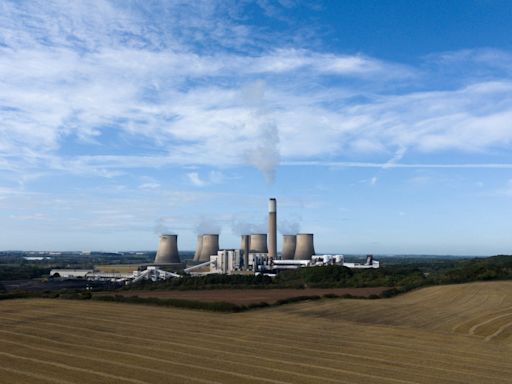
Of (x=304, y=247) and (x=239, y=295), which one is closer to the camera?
(x=239, y=295)

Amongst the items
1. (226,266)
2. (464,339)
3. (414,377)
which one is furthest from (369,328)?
(226,266)

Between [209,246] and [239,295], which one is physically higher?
[209,246]

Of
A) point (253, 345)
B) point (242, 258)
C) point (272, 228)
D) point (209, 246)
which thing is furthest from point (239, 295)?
point (209, 246)

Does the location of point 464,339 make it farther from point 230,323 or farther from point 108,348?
point 108,348

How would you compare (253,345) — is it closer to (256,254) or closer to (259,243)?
(256,254)

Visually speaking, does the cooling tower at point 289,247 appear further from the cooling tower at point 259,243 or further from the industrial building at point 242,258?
the cooling tower at point 259,243

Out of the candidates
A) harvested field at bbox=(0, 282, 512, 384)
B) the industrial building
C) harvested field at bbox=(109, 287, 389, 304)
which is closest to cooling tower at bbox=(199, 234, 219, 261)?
the industrial building

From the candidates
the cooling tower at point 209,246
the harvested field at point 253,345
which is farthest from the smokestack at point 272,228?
the harvested field at point 253,345
